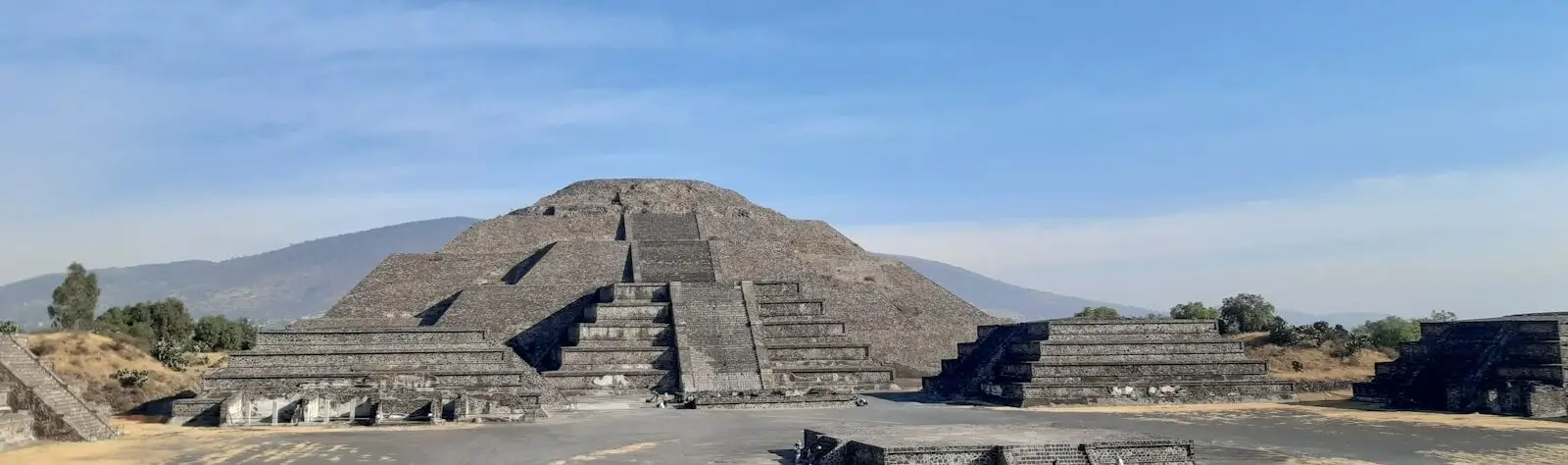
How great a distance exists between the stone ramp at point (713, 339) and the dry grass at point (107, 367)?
43.7 feet

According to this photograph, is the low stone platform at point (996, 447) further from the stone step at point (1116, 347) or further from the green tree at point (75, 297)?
the green tree at point (75, 297)

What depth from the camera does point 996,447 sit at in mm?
14617

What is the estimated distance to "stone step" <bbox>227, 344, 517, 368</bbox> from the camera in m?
28.6

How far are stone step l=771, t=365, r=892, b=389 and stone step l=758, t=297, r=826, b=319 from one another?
4.32 meters

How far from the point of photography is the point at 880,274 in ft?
160

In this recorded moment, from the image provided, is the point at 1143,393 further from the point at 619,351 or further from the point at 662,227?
the point at 662,227

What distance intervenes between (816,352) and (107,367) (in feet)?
64.3

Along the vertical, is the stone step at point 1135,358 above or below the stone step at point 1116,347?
below

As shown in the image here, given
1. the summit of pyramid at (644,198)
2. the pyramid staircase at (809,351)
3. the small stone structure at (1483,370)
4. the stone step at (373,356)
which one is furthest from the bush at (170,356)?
the small stone structure at (1483,370)

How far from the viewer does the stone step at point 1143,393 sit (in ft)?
94.9

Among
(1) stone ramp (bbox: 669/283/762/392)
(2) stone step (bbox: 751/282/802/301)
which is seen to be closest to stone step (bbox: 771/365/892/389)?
(1) stone ramp (bbox: 669/283/762/392)

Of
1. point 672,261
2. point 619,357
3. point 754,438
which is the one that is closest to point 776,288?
point 672,261

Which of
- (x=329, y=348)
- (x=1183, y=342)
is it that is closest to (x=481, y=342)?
(x=329, y=348)

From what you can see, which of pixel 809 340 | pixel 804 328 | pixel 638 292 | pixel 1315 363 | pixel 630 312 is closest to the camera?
pixel 630 312
